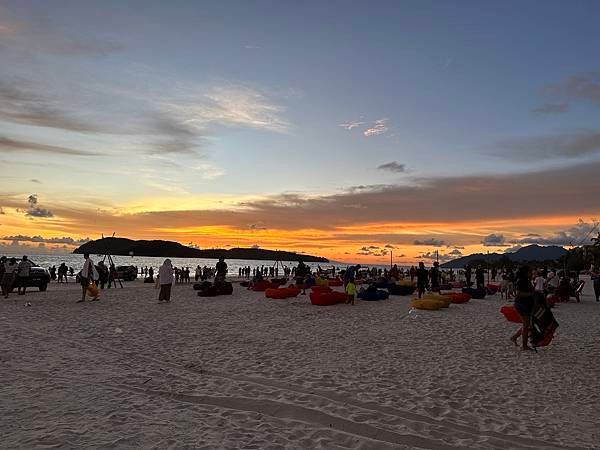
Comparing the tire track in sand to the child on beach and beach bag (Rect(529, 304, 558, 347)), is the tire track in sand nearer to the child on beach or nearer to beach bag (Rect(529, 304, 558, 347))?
beach bag (Rect(529, 304, 558, 347))

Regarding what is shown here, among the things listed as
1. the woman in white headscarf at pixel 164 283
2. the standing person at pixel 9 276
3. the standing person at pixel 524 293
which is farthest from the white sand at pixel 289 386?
the standing person at pixel 9 276

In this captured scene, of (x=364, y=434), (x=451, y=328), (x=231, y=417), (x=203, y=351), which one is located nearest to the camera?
(x=364, y=434)

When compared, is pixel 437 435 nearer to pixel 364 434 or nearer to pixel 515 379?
pixel 364 434

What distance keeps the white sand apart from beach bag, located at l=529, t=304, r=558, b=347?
0.29m

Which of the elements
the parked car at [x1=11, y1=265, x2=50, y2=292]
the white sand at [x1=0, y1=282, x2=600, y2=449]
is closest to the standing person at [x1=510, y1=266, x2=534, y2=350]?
the white sand at [x1=0, y1=282, x2=600, y2=449]

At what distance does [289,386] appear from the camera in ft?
21.3

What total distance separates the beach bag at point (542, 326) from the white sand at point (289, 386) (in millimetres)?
289

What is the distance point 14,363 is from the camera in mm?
7367

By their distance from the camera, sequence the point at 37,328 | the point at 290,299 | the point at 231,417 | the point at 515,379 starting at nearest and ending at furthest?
the point at 231,417, the point at 515,379, the point at 37,328, the point at 290,299

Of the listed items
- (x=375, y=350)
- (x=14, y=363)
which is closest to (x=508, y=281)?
(x=375, y=350)

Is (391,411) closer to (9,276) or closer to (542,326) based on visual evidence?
(542,326)

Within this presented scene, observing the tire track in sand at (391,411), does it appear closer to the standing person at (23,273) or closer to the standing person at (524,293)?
the standing person at (524,293)

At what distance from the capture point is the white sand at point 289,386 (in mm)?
4742

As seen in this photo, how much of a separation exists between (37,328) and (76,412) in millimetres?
6608
